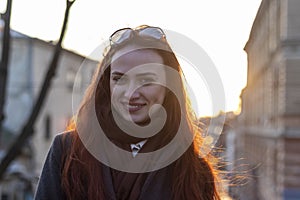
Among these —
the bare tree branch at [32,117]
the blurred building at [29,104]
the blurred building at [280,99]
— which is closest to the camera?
the bare tree branch at [32,117]

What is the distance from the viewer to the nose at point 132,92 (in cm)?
137

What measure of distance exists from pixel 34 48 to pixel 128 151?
912 inches

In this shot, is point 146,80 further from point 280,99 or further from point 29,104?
point 29,104

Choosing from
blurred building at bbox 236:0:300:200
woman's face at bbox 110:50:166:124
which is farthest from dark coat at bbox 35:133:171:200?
blurred building at bbox 236:0:300:200

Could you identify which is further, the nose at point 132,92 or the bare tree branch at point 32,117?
the bare tree branch at point 32,117

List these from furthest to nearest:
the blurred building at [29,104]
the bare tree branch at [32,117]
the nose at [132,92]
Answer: the blurred building at [29,104]
the bare tree branch at [32,117]
the nose at [132,92]

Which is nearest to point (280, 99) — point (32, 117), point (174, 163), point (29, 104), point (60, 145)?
point (32, 117)

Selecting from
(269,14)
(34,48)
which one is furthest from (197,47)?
(34,48)

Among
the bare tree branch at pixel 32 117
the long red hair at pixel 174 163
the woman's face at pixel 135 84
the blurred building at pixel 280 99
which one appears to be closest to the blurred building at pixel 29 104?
the blurred building at pixel 280 99

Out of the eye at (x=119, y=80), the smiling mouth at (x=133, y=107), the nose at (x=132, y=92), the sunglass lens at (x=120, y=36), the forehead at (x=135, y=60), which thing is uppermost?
the sunglass lens at (x=120, y=36)

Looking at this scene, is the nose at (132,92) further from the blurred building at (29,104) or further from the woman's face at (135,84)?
the blurred building at (29,104)

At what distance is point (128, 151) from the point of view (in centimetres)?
144

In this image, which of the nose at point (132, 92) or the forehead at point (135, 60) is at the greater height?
the forehead at point (135, 60)

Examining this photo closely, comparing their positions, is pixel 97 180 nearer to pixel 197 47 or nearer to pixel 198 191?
pixel 198 191
